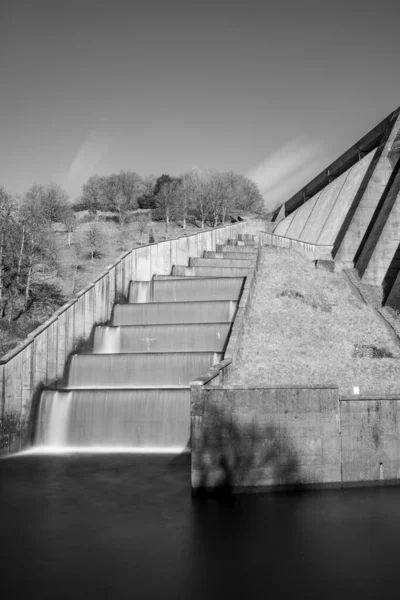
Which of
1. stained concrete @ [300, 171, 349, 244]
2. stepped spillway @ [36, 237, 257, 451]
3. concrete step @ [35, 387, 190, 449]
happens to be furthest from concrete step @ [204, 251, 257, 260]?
concrete step @ [35, 387, 190, 449]

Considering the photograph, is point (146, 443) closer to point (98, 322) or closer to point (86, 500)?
point (86, 500)

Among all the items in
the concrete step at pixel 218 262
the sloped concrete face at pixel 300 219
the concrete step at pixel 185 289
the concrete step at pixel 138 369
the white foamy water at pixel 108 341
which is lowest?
the concrete step at pixel 138 369

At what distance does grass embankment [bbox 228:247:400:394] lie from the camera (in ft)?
44.1

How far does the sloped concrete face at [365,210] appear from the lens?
27656mm

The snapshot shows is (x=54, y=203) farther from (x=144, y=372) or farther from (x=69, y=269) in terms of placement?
(x=144, y=372)

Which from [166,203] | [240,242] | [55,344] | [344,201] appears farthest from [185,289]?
[166,203]

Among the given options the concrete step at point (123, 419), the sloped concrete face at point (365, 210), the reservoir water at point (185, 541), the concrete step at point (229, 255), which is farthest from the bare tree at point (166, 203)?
the reservoir water at point (185, 541)

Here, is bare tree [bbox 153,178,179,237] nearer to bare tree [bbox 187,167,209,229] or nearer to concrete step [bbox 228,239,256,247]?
bare tree [bbox 187,167,209,229]

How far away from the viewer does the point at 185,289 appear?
23.6 m

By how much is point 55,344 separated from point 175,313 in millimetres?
5524

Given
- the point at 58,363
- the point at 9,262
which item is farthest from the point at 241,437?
the point at 9,262

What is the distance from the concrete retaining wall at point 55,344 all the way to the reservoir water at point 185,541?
3.38 m

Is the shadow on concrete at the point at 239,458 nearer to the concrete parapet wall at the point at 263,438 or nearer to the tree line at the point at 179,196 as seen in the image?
the concrete parapet wall at the point at 263,438

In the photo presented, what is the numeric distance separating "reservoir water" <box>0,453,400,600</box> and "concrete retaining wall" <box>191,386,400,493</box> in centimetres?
33
